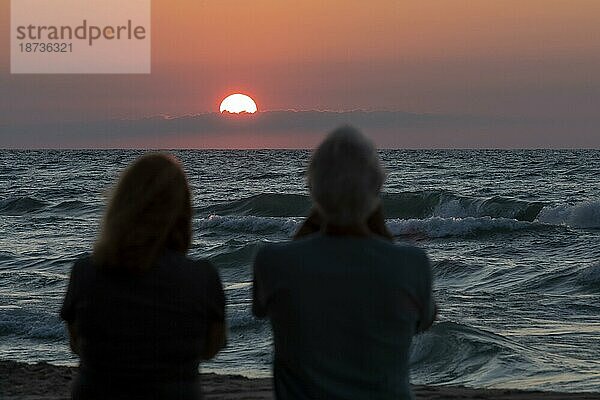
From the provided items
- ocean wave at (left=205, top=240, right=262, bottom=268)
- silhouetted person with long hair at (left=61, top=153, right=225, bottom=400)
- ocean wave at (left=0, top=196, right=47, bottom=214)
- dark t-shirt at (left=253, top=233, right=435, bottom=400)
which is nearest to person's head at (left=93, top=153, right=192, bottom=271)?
silhouetted person with long hair at (left=61, top=153, right=225, bottom=400)

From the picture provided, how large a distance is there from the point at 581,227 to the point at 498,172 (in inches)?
992

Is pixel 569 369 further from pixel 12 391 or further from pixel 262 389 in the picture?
pixel 12 391

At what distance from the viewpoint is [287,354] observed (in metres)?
2.57

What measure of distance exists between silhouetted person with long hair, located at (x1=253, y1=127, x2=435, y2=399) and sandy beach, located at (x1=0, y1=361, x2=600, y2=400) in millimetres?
3572

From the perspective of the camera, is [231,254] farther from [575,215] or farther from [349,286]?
[349,286]

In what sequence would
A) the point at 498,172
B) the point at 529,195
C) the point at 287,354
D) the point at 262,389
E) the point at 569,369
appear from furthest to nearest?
the point at 498,172 → the point at 529,195 → the point at 569,369 → the point at 262,389 → the point at 287,354

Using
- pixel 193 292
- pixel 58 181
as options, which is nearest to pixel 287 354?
pixel 193 292

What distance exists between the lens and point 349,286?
248 centimetres

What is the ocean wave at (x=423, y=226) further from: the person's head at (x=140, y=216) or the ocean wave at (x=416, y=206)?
the person's head at (x=140, y=216)

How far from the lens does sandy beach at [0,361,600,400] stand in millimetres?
6156

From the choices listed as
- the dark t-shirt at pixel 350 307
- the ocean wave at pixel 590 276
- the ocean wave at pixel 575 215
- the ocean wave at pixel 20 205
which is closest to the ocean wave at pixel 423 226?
the ocean wave at pixel 575 215

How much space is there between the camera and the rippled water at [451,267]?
8.26 metres

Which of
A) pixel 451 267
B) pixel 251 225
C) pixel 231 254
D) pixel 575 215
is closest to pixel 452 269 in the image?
pixel 451 267

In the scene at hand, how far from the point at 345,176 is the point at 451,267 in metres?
12.6
